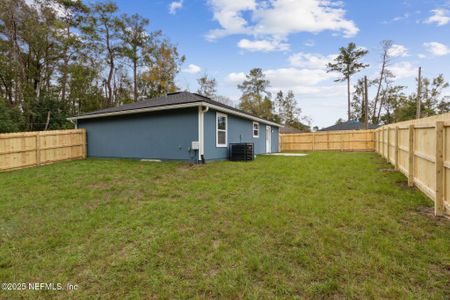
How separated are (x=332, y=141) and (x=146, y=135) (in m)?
14.1

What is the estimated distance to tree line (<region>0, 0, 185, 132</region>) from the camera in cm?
1627

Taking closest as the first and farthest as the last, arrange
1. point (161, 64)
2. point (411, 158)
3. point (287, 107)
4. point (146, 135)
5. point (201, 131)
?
1. point (411, 158)
2. point (201, 131)
3. point (146, 135)
4. point (161, 64)
5. point (287, 107)

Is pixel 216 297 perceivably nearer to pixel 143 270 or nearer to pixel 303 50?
pixel 143 270

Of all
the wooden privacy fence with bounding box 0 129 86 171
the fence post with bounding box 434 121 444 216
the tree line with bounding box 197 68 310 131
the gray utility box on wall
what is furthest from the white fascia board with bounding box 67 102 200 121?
the tree line with bounding box 197 68 310 131

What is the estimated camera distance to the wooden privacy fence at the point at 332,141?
54.5ft

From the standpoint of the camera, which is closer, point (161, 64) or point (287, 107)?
point (161, 64)

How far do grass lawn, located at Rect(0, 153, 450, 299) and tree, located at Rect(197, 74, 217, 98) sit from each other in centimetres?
2404

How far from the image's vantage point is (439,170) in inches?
132

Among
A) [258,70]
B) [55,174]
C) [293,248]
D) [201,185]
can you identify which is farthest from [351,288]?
[258,70]

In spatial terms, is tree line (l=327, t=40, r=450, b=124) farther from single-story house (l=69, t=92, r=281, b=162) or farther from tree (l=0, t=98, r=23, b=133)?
tree (l=0, t=98, r=23, b=133)

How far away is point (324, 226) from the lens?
3010 millimetres

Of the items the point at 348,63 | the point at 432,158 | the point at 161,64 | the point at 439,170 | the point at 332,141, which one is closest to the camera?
the point at 439,170

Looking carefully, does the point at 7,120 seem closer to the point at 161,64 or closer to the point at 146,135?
the point at 146,135

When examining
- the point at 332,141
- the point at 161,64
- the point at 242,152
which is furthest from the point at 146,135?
the point at 161,64
